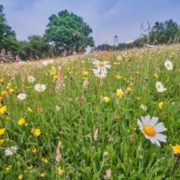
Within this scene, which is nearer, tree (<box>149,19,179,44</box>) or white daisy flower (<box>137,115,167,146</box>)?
white daisy flower (<box>137,115,167,146</box>)

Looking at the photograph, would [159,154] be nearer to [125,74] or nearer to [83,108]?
[83,108]

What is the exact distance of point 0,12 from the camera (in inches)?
1222

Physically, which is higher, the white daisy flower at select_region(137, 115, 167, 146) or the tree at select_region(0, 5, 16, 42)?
the tree at select_region(0, 5, 16, 42)

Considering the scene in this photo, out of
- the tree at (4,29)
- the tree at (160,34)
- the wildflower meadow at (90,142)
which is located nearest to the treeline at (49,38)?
the tree at (4,29)

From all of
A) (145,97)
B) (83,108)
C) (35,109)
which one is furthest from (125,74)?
(35,109)

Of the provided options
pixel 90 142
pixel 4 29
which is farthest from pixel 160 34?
pixel 4 29

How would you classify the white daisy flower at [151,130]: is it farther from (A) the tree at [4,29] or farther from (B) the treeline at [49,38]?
(A) the tree at [4,29]

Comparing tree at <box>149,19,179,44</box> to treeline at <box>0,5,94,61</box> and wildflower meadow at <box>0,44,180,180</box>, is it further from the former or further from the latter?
treeline at <box>0,5,94,61</box>

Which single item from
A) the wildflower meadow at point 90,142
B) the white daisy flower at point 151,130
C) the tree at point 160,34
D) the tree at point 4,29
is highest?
the tree at point 4,29

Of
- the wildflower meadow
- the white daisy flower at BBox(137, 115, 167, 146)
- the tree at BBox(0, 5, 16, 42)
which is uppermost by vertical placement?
the tree at BBox(0, 5, 16, 42)

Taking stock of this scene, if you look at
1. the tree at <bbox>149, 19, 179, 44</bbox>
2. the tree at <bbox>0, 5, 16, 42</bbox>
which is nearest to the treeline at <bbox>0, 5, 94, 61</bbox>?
the tree at <bbox>0, 5, 16, 42</bbox>

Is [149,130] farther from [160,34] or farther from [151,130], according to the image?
[160,34]

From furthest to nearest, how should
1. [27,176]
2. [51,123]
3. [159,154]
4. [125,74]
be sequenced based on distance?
[125,74]
[51,123]
[159,154]
[27,176]

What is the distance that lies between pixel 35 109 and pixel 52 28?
33898 millimetres
